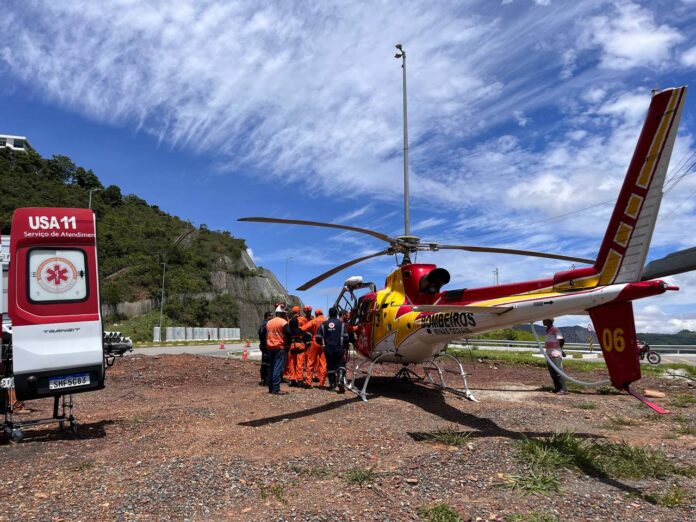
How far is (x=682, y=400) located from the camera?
32.4 feet

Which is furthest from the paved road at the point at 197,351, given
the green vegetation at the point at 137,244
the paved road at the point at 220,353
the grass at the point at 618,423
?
the green vegetation at the point at 137,244

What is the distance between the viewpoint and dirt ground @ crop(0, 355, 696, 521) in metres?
4.16

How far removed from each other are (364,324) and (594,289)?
6.41 meters

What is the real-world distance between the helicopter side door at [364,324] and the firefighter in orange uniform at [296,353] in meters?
1.46

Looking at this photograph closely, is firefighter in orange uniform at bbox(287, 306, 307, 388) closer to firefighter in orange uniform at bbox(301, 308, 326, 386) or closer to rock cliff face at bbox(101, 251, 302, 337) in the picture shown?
firefighter in orange uniform at bbox(301, 308, 326, 386)

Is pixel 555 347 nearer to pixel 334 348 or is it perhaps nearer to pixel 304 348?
pixel 334 348

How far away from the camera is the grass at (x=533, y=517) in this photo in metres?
3.82

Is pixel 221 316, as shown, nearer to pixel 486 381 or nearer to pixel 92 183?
pixel 92 183

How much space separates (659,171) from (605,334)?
2112mm

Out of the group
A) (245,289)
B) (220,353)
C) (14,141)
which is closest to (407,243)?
(220,353)

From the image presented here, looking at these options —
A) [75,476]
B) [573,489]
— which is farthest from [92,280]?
[573,489]

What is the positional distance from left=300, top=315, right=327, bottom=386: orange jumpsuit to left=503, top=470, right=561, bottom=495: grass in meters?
6.94

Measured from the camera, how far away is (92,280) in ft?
21.9

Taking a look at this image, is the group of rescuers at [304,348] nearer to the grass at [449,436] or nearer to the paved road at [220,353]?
the grass at [449,436]
